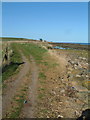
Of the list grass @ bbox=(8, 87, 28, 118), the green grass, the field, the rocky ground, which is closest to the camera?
grass @ bbox=(8, 87, 28, 118)

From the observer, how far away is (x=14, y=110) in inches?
369

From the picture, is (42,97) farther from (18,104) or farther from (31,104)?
(18,104)

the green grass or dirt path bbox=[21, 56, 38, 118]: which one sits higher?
the green grass

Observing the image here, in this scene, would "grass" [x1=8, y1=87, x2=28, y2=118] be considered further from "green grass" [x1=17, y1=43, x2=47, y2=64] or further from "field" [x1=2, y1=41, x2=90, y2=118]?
"green grass" [x1=17, y1=43, x2=47, y2=64]

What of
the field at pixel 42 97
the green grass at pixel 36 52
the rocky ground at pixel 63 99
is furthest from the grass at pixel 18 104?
the green grass at pixel 36 52

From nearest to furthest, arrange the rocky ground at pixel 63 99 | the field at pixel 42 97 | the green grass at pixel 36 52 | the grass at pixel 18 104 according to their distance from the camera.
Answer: the grass at pixel 18 104, the field at pixel 42 97, the rocky ground at pixel 63 99, the green grass at pixel 36 52


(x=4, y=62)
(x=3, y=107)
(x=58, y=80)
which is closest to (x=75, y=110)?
(x=3, y=107)

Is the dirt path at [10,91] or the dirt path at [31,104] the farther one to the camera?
the dirt path at [10,91]

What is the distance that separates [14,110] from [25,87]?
3.98m

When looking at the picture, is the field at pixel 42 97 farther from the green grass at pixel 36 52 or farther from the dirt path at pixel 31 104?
the green grass at pixel 36 52

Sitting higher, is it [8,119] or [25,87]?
[25,87]

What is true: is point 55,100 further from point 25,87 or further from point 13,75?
point 13,75

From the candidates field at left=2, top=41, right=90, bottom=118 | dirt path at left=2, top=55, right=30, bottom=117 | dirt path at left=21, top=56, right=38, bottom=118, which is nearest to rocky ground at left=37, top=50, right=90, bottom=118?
A: field at left=2, top=41, right=90, bottom=118

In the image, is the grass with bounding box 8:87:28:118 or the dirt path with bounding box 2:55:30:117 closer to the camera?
the grass with bounding box 8:87:28:118
